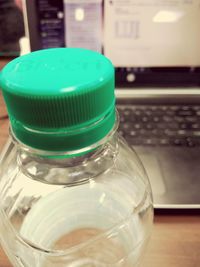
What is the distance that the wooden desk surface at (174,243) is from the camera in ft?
1.50

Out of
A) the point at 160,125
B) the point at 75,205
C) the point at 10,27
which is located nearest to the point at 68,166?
the point at 75,205

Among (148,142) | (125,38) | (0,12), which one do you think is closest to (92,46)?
(125,38)

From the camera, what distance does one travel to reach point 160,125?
623 millimetres

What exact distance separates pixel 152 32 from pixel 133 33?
3 cm

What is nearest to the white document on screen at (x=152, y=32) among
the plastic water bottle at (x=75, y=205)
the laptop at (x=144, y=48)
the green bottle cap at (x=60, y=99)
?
the laptop at (x=144, y=48)

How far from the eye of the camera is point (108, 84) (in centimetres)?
29

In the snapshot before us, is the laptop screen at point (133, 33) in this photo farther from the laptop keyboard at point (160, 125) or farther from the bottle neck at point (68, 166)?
the bottle neck at point (68, 166)

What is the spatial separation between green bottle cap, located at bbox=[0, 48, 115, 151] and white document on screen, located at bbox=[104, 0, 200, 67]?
355 millimetres

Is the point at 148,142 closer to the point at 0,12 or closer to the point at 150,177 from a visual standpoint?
the point at 150,177

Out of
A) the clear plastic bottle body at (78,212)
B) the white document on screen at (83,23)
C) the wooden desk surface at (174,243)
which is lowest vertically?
the wooden desk surface at (174,243)

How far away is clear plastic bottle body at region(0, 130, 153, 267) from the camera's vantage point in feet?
1.43

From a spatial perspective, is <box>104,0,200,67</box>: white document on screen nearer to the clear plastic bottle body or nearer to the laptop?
the laptop

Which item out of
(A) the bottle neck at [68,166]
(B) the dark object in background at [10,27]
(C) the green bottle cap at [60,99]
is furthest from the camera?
(B) the dark object in background at [10,27]

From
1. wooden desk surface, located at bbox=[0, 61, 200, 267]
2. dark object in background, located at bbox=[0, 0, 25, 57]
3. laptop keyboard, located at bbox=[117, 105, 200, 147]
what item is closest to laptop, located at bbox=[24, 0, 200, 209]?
laptop keyboard, located at bbox=[117, 105, 200, 147]
